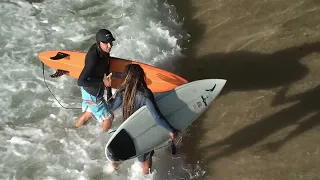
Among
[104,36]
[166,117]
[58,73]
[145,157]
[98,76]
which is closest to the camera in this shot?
[104,36]

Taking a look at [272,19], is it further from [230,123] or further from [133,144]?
[133,144]

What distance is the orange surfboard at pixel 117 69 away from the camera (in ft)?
21.6

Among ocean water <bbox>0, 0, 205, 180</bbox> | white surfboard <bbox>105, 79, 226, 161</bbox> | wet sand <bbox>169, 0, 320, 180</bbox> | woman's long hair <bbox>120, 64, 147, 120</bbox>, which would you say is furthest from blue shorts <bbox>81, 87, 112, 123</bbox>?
wet sand <bbox>169, 0, 320, 180</bbox>

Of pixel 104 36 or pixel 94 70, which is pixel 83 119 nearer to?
pixel 94 70

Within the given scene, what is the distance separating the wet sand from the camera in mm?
6656

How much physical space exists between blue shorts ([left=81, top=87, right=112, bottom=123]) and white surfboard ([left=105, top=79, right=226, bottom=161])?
57cm

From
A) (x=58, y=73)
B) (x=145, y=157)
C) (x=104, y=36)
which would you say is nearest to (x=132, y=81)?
(x=104, y=36)

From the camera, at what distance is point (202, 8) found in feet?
29.9

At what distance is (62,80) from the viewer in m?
8.04

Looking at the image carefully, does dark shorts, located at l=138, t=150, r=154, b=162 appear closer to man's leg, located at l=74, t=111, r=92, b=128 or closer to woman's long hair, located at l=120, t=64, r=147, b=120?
woman's long hair, located at l=120, t=64, r=147, b=120

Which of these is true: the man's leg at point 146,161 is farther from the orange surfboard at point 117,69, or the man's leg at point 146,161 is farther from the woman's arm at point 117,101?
the orange surfboard at point 117,69

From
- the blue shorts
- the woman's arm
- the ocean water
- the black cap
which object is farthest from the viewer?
the ocean water

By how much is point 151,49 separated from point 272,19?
2.46 m

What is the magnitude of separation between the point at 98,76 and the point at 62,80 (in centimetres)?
250
